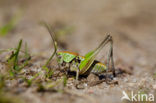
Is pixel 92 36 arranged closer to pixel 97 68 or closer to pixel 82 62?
pixel 97 68

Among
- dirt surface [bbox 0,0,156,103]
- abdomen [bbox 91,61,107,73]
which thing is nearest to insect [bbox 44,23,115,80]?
abdomen [bbox 91,61,107,73]

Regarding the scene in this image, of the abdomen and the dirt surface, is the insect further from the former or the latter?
the dirt surface

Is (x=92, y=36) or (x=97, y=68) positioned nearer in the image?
(x=97, y=68)

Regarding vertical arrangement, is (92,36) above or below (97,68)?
above

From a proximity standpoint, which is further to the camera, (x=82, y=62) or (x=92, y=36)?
(x=92, y=36)

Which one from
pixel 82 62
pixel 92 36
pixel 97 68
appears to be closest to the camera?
pixel 82 62

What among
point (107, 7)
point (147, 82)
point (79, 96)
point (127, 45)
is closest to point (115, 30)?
point (127, 45)

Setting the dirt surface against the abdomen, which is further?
the abdomen

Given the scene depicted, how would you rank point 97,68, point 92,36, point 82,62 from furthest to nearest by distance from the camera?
1. point 92,36
2. point 97,68
3. point 82,62

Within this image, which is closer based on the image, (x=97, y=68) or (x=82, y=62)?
(x=82, y=62)

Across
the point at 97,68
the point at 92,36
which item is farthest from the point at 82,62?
the point at 92,36

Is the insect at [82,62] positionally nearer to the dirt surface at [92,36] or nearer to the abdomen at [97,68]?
the abdomen at [97,68]
